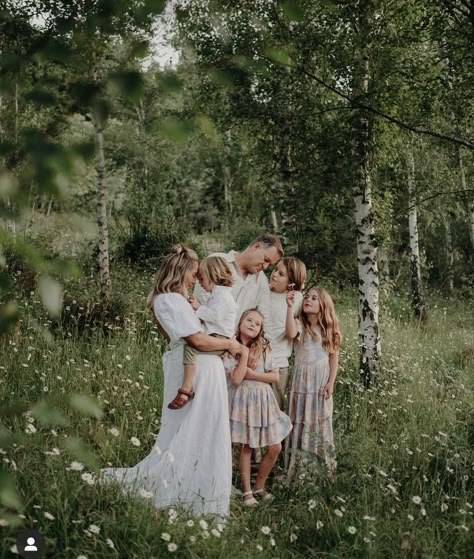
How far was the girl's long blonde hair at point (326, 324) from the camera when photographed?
5496 millimetres

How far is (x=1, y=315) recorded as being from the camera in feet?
4.28

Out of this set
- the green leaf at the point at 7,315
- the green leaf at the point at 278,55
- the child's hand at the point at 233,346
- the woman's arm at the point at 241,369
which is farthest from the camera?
the woman's arm at the point at 241,369

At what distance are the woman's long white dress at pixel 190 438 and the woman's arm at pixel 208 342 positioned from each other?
4 centimetres

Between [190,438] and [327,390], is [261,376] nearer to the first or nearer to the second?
[327,390]

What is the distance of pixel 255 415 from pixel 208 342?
38.9 inches

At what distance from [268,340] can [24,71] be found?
14.6 feet

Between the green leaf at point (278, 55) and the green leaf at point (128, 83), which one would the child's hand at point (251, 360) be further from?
the green leaf at point (128, 83)

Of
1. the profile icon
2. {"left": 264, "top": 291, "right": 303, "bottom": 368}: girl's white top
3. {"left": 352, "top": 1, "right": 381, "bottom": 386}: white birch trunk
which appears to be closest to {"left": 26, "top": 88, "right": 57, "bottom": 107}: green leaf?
the profile icon

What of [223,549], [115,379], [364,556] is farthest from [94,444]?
[364,556]

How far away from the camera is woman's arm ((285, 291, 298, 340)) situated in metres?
5.46

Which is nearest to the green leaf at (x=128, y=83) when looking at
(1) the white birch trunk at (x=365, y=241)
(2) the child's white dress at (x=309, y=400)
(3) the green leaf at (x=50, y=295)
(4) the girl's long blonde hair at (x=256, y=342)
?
(3) the green leaf at (x=50, y=295)

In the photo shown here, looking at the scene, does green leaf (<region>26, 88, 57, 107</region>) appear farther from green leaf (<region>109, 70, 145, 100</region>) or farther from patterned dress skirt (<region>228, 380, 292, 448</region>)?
patterned dress skirt (<region>228, 380, 292, 448</region>)

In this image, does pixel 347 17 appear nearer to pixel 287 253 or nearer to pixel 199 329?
pixel 287 253

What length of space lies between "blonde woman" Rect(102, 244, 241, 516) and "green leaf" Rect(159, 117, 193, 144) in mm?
3297
